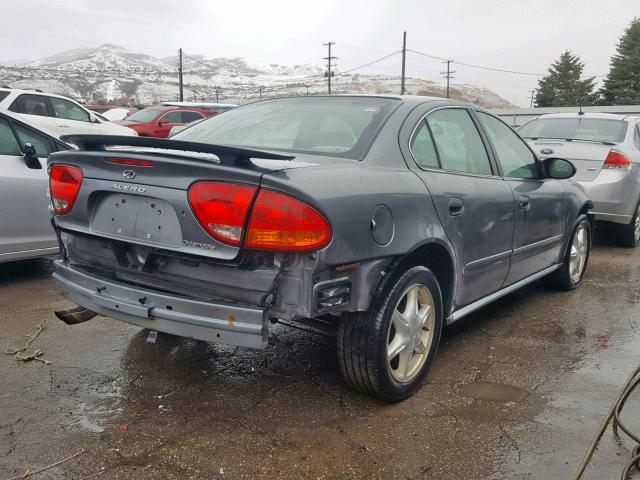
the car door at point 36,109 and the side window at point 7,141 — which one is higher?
the car door at point 36,109

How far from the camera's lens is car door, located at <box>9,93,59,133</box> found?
1066cm

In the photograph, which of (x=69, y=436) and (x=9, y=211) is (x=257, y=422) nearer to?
(x=69, y=436)

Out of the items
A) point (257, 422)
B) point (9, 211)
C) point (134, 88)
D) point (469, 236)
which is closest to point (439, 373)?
point (469, 236)

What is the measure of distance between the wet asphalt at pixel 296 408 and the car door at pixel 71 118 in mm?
7556

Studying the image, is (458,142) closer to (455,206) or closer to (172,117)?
(455,206)

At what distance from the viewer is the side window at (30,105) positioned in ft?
34.9

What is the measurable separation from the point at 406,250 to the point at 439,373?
975 mm

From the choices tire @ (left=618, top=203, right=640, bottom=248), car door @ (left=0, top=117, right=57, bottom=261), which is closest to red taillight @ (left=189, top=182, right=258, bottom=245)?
car door @ (left=0, top=117, right=57, bottom=261)

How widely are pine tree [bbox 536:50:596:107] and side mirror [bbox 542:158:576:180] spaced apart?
65.2 meters

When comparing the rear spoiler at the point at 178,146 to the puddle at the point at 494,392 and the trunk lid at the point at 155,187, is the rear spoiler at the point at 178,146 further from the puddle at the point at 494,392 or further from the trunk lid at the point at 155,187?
the puddle at the point at 494,392

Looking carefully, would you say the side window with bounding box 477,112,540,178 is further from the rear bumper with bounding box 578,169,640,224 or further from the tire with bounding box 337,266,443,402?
the rear bumper with bounding box 578,169,640,224

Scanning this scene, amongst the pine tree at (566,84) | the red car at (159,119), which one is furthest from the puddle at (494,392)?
the pine tree at (566,84)

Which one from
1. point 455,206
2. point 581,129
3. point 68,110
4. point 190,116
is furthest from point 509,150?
point 190,116

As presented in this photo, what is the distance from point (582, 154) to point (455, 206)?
4.22 meters
